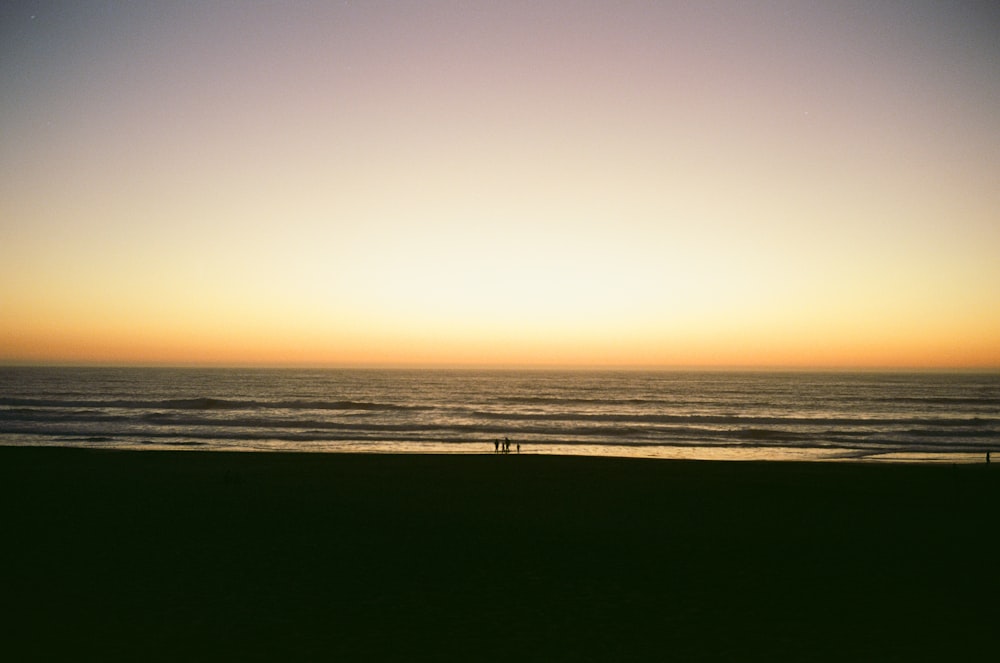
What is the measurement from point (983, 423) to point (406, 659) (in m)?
52.1

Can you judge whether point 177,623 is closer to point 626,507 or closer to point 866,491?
point 626,507

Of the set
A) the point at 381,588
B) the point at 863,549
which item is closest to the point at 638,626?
the point at 381,588

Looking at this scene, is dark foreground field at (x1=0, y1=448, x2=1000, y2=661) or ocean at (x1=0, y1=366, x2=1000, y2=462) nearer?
dark foreground field at (x1=0, y1=448, x2=1000, y2=661)

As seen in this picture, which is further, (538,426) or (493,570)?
(538,426)

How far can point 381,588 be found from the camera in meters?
9.70

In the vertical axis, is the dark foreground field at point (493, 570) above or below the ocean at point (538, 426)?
above

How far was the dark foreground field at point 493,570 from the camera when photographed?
7730 mm

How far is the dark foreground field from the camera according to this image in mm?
7730

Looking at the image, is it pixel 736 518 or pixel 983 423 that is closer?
pixel 736 518

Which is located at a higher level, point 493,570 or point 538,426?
point 493,570

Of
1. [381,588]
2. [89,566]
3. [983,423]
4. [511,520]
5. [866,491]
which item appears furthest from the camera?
[983,423]

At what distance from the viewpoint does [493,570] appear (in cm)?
1062

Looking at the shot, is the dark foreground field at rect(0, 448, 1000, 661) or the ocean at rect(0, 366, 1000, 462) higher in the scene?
the dark foreground field at rect(0, 448, 1000, 661)

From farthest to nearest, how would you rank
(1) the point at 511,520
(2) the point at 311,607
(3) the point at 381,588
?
(1) the point at 511,520 → (3) the point at 381,588 → (2) the point at 311,607
